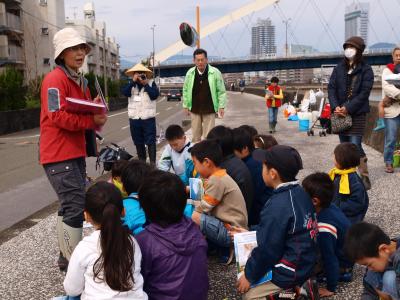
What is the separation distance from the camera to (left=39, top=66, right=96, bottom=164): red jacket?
3084mm

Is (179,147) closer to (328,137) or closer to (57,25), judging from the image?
(328,137)

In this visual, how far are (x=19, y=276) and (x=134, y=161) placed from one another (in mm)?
1278

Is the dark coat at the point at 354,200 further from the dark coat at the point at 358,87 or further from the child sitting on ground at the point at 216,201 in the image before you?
the dark coat at the point at 358,87

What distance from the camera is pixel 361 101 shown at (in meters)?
5.15

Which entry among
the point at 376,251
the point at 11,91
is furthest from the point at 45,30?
the point at 376,251

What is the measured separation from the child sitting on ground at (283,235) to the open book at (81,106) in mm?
1295

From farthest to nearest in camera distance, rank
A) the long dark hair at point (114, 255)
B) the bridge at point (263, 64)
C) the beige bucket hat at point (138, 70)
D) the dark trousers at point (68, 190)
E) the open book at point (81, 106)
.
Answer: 1. the bridge at point (263, 64)
2. the beige bucket hat at point (138, 70)
3. the dark trousers at point (68, 190)
4. the open book at point (81, 106)
5. the long dark hair at point (114, 255)

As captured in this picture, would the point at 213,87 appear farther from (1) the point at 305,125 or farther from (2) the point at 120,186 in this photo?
(1) the point at 305,125

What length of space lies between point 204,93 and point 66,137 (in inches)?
146

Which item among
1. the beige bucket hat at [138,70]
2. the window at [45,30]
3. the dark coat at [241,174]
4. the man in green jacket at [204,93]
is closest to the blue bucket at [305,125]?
the man in green jacket at [204,93]

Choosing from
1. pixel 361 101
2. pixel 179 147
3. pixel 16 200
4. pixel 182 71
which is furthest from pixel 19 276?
pixel 182 71

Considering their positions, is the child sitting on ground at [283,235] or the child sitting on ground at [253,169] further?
the child sitting on ground at [253,169]

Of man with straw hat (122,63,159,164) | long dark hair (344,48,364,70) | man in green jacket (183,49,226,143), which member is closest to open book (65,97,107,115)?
long dark hair (344,48,364,70)

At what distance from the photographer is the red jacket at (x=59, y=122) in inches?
121
